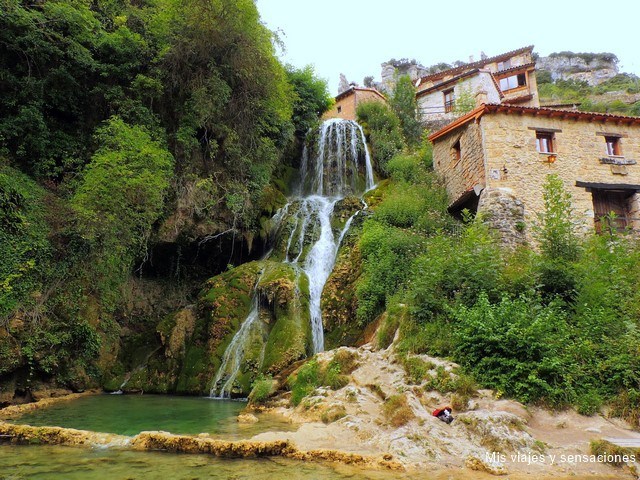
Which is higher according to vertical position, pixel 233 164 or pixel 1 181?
pixel 233 164

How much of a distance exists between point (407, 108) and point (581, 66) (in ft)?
189

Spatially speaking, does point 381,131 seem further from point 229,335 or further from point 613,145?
point 229,335

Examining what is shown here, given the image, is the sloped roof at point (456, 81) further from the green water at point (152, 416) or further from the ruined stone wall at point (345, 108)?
the green water at point (152, 416)

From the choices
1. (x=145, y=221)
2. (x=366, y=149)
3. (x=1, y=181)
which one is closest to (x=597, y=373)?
(x=145, y=221)

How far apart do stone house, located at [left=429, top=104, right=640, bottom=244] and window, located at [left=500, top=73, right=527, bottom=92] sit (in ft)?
66.0

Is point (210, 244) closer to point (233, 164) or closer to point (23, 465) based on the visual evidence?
point (233, 164)

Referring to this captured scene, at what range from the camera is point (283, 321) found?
1319 cm

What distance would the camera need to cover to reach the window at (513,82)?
3487 cm

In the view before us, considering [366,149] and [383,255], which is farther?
[366,149]

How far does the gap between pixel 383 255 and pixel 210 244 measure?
8376 millimetres

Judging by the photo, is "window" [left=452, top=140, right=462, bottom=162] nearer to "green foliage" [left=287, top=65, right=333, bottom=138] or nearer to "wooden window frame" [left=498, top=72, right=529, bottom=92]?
"green foliage" [left=287, top=65, right=333, bottom=138]

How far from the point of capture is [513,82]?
3528 cm

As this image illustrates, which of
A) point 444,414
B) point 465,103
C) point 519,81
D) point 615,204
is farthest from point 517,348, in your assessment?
point 519,81

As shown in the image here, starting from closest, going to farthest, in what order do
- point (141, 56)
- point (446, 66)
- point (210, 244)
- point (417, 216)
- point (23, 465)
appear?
point (23, 465) < point (141, 56) < point (417, 216) < point (210, 244) < point (446, 66)
